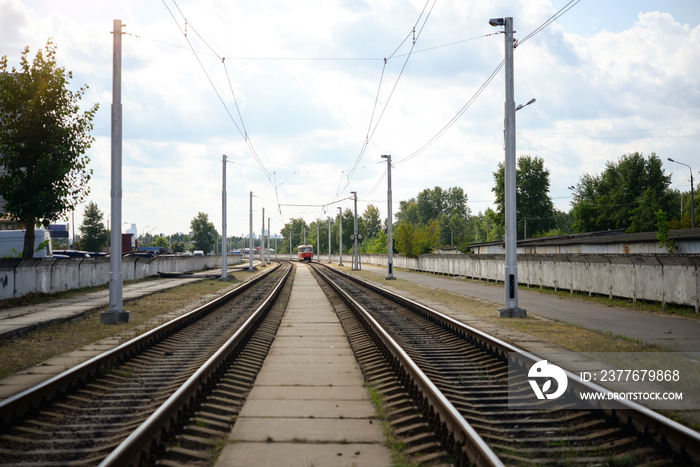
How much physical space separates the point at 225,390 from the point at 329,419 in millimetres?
1866

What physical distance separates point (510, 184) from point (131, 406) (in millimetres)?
11636

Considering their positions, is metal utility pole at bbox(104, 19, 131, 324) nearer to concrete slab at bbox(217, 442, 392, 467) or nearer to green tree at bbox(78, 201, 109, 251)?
concrete slab at bbox(217, 442, 392, 467)

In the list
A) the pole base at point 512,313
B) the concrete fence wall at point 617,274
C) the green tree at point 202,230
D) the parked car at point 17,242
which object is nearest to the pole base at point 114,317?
the pole base at point 512,313

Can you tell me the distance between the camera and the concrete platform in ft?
16.5

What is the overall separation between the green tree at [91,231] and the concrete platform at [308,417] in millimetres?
104837

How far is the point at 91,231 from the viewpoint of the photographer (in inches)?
4193

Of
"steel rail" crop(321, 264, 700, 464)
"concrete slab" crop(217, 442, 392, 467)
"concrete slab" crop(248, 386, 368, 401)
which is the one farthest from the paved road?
"concrete slab" crop(217, 442, 392, 467)

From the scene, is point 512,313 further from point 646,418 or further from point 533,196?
point 533,196

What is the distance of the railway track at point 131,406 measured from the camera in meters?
4.97

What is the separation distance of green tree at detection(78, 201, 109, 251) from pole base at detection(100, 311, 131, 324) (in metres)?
98.9

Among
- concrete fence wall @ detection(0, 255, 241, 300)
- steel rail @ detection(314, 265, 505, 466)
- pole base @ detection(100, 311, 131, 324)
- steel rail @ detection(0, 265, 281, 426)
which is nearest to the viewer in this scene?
steel rail @ detection(314, 265, 505, 466)

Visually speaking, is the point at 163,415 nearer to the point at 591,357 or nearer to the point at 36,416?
the point at 36,416

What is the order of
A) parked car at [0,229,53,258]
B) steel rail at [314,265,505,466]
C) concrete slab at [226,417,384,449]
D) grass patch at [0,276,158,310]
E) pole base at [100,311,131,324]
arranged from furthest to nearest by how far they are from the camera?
parked car at [0,229,53,258]
grass patch at [0,276,158,310]
pole base at [100,311,131,324]
concrete slab at [226,417,384,449]
steel rail at [314,265,505,466]

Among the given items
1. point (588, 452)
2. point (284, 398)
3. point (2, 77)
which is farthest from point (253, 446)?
point (2, 77)
